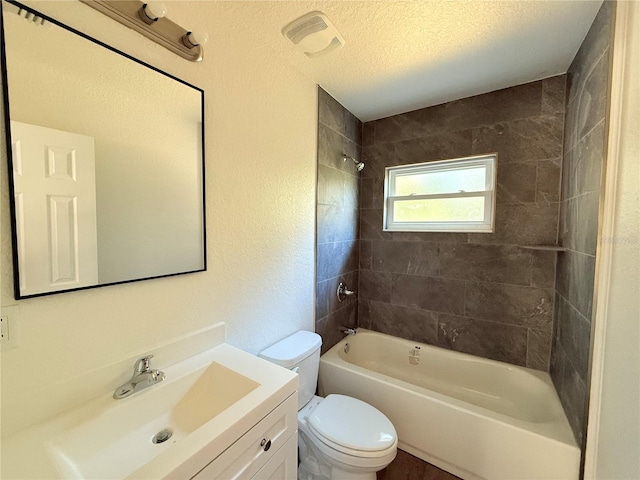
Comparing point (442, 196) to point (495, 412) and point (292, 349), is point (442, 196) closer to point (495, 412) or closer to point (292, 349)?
point (495, 412)

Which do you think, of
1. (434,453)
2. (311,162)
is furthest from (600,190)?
(434,453)

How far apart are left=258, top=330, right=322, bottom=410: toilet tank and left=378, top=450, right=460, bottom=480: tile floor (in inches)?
25.5

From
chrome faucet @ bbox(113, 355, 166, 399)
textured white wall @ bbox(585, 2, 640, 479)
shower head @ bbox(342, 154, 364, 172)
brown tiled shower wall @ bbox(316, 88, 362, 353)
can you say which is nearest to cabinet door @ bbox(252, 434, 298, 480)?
chrome faucet @ bbox(113, 355, 166, 399)

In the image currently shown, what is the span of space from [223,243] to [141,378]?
61cm

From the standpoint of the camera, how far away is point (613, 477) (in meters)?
0.95

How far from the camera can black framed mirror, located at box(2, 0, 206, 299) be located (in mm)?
688

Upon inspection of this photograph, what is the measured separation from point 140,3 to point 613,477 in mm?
2454

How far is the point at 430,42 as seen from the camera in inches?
53.3

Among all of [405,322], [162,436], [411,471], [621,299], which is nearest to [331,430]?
[411,471]

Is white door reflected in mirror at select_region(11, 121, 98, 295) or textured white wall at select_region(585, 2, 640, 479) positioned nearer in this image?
white door reflected in mirror at select_region(11, 121, 98, 295)

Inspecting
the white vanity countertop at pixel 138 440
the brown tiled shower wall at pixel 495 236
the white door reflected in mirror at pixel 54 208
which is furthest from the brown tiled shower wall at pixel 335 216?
the white door reflected in mirror at pixel 54 208

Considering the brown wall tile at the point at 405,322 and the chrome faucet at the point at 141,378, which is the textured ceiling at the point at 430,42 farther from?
the brown wall tile at the point at 405,322

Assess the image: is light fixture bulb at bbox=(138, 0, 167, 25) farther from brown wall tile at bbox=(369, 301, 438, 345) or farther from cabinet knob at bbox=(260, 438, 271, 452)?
brown wall tile at bbox=(369, 301, 438, 345)

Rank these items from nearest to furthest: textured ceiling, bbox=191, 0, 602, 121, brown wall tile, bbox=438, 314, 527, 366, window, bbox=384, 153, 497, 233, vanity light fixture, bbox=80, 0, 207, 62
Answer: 1. vanity light fixture, bbox=80, 0, 207, 62
2. textured ceiling, bbox=191, 0, 602, 121
3. brown wall tile, bbox=438, 314, 527, 366
4. window, bbox=384, 153, 497, 233
